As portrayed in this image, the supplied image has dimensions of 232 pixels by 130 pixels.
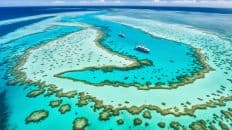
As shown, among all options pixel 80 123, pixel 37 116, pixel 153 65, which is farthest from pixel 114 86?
pixel 153 65

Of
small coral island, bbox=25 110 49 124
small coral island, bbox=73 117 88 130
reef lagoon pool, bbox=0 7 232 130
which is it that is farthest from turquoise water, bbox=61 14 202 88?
small coral island, bbox=73 117 88 130

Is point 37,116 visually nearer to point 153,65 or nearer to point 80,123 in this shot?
point 80,123

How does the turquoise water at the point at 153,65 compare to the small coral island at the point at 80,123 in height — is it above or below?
above

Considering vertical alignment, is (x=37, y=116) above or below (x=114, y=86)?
below

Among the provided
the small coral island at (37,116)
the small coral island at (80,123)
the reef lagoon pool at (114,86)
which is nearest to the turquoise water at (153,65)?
the reef lagoon pool at (114,86)

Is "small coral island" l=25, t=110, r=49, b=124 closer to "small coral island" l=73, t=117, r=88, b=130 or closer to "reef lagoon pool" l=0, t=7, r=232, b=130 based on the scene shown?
"reef lagoon pool" l=0, t=7, r=232, b=130

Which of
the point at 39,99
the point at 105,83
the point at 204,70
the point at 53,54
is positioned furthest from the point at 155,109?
the point at 53,54

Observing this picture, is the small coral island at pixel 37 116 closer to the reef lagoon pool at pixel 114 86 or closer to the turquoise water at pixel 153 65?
the reef lagoon pool at pixel 114 86

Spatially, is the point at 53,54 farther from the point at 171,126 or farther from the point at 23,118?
the point at 171,126
